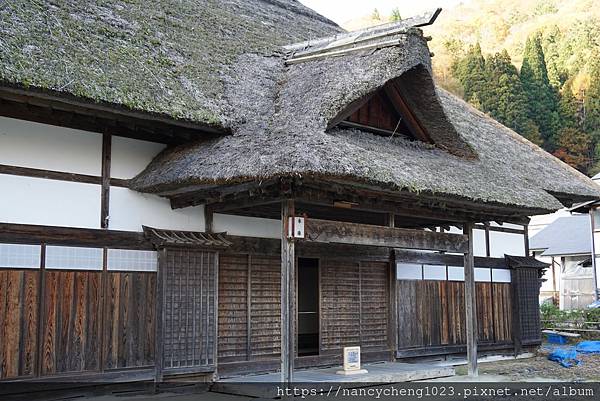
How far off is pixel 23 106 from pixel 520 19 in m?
87.8

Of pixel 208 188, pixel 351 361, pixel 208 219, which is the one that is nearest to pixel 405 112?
pixel 208 219

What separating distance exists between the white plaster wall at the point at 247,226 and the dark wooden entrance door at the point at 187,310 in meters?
0.65

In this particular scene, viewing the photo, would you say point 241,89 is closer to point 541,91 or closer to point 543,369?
point 543,369

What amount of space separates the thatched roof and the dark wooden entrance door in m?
1.18

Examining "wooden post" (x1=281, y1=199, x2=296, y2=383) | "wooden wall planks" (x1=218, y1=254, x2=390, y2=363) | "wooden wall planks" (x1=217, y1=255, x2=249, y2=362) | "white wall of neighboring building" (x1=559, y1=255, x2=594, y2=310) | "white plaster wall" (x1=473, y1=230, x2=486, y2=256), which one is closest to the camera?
"wooden post" (x1=281, y1=199, x2=296, y2=383)

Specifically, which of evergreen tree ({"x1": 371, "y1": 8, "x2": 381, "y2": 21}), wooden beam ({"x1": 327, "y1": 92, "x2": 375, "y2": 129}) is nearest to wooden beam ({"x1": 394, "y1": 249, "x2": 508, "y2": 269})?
wooden beam ({"x1": 327, "y1": 92, "x2": 375, "y2": 129})

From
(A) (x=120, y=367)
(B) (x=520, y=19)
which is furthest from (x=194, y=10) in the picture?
→ (B) (x=520, y=19)

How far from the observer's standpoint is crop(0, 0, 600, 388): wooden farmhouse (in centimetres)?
843

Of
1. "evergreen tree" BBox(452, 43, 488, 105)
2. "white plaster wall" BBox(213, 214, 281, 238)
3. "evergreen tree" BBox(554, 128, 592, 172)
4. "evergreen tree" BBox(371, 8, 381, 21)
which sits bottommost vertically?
"white plaster wall" BBox(213, 214, 281, 238)

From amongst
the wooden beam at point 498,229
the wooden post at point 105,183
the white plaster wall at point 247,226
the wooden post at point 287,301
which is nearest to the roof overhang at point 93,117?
the wooden post at point 105,183

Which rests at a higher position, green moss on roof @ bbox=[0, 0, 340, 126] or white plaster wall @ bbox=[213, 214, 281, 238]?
green moss on roof @ bbox=[0, 0, 340, 126]

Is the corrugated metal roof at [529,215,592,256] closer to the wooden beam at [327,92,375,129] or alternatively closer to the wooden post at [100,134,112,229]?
the wooden beam at [327,92,375,129]

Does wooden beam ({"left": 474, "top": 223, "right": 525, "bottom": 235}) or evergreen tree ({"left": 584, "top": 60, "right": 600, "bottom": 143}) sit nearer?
wooden beam ({"left": 474, "top": 223, "right": 525, "bottom": 235})

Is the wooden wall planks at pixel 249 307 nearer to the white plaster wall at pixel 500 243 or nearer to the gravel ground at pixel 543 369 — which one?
the gravel ground at pixel 543 369
